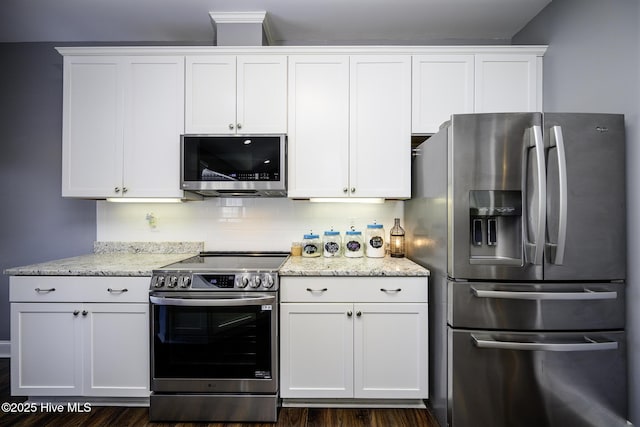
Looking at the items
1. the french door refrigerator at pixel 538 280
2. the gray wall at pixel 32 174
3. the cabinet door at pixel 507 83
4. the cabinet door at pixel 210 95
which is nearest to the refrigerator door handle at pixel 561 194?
the french door refrigerator at pixel 538 280

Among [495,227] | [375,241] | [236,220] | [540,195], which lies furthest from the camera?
[236,220]

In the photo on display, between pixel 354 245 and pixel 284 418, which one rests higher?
pixel 354 245

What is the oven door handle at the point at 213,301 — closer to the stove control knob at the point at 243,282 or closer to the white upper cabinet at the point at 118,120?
the stove control knob at the point at 243,282

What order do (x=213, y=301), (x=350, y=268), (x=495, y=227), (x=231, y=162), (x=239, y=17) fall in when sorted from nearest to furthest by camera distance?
(x=495, y=227)
(x=213, y=301)
(x=350, y=268)
(x=231, y=162)
(x=239, y=17)

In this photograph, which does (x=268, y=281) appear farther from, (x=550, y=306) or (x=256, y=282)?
(x=550, y=306)

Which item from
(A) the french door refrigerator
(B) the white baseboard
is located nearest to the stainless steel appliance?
(A) the french door refrigerator

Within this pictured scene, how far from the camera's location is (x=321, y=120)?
2.22 m

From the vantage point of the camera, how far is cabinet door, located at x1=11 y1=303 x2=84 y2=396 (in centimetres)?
188

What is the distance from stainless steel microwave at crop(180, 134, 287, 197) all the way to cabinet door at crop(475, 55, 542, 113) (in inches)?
58.7

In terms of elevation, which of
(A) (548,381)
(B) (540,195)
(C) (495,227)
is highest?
(B) (540,195)

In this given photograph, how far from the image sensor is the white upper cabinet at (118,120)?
2.22 meters

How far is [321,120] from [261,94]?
1.57 feet

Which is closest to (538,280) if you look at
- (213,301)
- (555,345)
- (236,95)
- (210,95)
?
(555,345)

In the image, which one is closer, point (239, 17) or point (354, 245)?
point (239, 17)
